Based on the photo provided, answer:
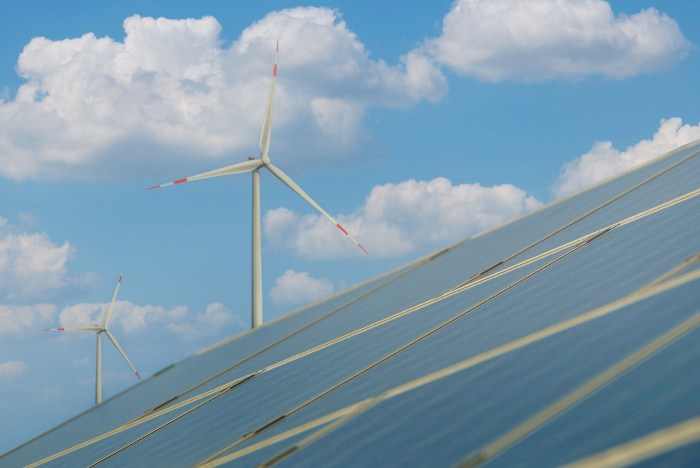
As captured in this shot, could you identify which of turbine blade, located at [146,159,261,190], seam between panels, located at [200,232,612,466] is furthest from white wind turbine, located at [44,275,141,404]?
seam between panels, located at [200,232,612,466]

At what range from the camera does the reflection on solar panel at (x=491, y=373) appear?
5.73m

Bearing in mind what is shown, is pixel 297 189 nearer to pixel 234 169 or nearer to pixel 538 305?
pixel 234 169

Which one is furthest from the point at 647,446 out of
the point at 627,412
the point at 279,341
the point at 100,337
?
the point at 100,337

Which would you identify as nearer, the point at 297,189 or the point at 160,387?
the point at 160,387

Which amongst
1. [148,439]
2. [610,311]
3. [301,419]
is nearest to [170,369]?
[148,439]

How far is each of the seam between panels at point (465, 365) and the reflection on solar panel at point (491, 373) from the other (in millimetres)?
31

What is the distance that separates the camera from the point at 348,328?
18.5 meters

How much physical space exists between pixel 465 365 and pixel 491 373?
35.6 inches

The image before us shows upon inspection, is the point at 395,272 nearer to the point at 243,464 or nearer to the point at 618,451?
the point at 243,464

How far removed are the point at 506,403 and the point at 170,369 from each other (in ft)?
72.6

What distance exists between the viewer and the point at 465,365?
9.24 meters

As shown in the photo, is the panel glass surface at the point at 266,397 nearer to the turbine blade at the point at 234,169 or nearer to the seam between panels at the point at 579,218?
the seam between panels at the point at 579,218

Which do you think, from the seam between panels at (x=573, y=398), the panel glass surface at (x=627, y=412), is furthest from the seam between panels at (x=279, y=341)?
the panel glass surface at (x=627, y=412)

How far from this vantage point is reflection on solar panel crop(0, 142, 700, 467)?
18.8ft
